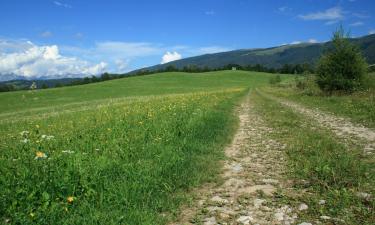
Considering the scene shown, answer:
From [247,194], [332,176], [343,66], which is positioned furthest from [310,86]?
[247,194]

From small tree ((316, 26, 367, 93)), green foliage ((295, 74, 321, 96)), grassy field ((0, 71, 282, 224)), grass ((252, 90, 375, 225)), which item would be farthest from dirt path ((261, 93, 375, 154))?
green foliage ((295, 74, 321, 96))

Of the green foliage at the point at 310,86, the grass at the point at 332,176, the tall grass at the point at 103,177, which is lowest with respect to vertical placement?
the green foliage at the point at 310,86

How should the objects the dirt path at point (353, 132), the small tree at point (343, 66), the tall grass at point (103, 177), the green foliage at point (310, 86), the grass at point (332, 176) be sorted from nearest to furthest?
1. the tall grass at point (103, 177)
2. the grass at point (332, 176)
3. the dirt path at point (353, 132)
4. the small tree at point (343, 66)
5. the green foliage at point (310, 86)

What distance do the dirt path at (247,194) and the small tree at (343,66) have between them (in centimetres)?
2708

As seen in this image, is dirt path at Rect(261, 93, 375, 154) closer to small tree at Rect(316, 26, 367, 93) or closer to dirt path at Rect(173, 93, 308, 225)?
dirt path at Rect(173, 93, 308, 225)

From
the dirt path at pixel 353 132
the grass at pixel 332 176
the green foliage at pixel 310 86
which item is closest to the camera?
the grass at pixel 332 176

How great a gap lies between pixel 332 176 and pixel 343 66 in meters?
31.1

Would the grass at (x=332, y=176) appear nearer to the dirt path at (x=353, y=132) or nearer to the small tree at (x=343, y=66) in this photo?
the dirt path at (x=353, y=132)

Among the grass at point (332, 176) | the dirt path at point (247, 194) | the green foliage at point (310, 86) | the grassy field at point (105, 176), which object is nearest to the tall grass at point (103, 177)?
the grassy field at point (105, 176)

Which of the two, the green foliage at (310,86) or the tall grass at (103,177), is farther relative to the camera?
the green foliage at (310,86)

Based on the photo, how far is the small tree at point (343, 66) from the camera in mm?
34812

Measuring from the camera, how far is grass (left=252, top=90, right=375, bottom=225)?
5.78 meters

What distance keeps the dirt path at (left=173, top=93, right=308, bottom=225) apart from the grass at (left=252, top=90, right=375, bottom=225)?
1.14 feet

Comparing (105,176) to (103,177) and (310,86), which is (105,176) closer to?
(103,177)
